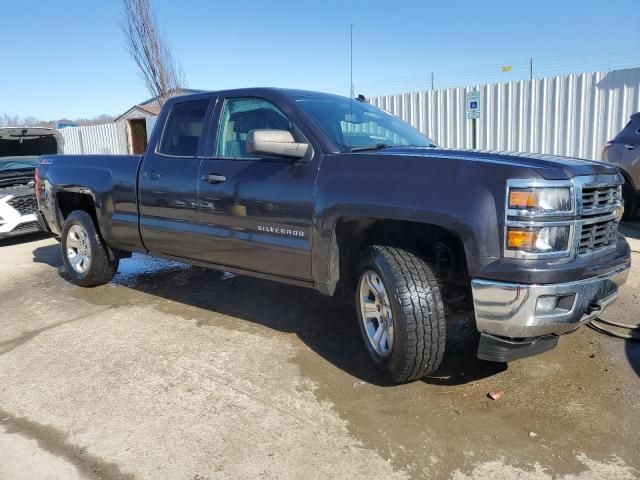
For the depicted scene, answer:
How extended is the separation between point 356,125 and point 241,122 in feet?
3.01

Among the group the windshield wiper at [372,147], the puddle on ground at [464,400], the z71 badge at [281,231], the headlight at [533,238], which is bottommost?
the puddle on ground at [464,400]

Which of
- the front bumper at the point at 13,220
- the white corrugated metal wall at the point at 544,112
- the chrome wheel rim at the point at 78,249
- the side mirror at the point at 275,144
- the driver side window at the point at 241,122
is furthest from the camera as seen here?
the white corrugated metal wall at the point at 544,112

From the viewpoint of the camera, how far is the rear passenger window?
4.54 meters

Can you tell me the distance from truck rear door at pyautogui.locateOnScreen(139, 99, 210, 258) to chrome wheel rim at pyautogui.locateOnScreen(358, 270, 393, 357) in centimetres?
164

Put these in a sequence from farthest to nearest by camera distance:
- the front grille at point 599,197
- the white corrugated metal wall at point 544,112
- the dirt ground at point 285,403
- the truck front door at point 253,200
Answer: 1. the white corrugated metal wall at point 544,112
2. the truck front door at point 253,200
3. the front grille at point 599,197
4. the dirt ground at point 285,403

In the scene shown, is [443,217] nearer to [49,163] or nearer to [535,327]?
[535,327]

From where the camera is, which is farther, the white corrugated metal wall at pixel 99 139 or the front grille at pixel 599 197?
the white corrugated metal wall at pixel 99 139

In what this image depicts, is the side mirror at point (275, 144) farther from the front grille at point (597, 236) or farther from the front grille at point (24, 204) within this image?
the front grille at point (24, 204)

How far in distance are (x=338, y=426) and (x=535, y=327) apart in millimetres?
1162

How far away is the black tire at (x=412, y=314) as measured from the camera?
3029mm

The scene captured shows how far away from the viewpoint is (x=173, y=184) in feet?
14.8

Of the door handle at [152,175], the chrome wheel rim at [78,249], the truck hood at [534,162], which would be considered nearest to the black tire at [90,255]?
the chrome wheel rim at [78,249]

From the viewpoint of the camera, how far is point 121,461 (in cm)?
268

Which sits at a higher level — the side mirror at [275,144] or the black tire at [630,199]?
the side mirror at [275,144]
